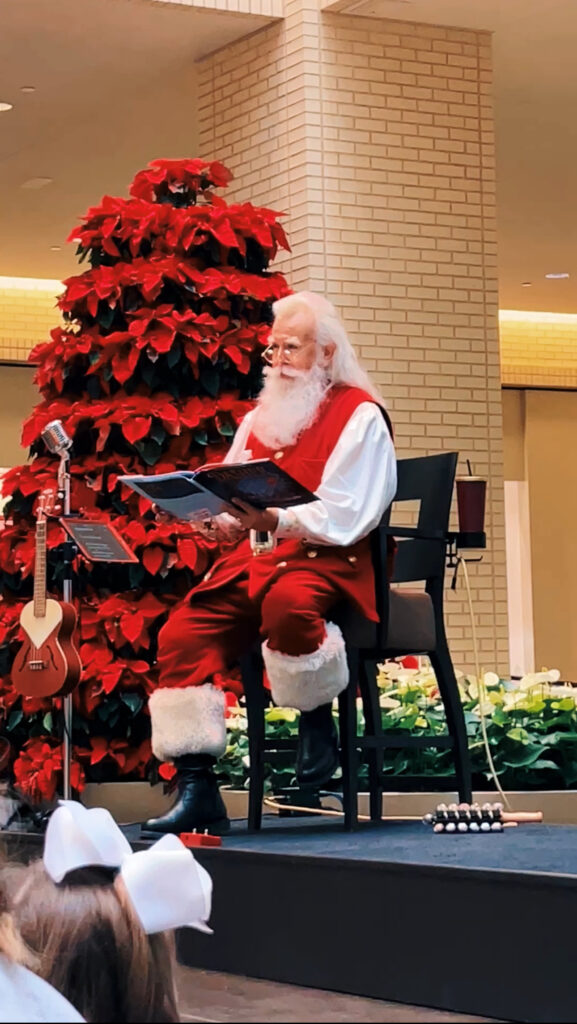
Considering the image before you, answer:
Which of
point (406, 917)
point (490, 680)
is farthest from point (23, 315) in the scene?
point (406, 917)

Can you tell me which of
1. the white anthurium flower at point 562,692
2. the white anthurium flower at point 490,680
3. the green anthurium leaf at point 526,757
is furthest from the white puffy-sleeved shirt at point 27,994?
the white anthurium flower at point 490,680

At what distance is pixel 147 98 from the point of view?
8820mm

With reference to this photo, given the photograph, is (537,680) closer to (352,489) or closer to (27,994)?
(352,489)

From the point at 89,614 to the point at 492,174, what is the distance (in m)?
3.69

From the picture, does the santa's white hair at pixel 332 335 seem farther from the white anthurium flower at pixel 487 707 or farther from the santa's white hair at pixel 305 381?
the white anthurium flower at pixel 487 707

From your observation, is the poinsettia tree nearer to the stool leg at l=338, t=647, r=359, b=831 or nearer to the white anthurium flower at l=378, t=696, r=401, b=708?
the white anthurium flower at l=378, t=696, r=401, b=708

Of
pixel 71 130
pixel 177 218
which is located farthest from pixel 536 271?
pixel 177 218

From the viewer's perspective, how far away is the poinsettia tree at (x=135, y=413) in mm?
5277

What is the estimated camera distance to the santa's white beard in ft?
13.5

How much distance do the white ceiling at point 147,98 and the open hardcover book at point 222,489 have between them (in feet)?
14.0

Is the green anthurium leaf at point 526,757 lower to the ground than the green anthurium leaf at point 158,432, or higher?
lower

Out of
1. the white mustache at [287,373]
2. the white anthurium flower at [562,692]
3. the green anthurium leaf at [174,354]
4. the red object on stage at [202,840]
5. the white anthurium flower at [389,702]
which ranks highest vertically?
the green anthurium leaf at [174,354]

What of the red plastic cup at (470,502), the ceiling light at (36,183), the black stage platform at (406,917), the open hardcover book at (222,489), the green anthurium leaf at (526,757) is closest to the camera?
the black stage platform at (406,917)

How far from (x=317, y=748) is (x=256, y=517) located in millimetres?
587
